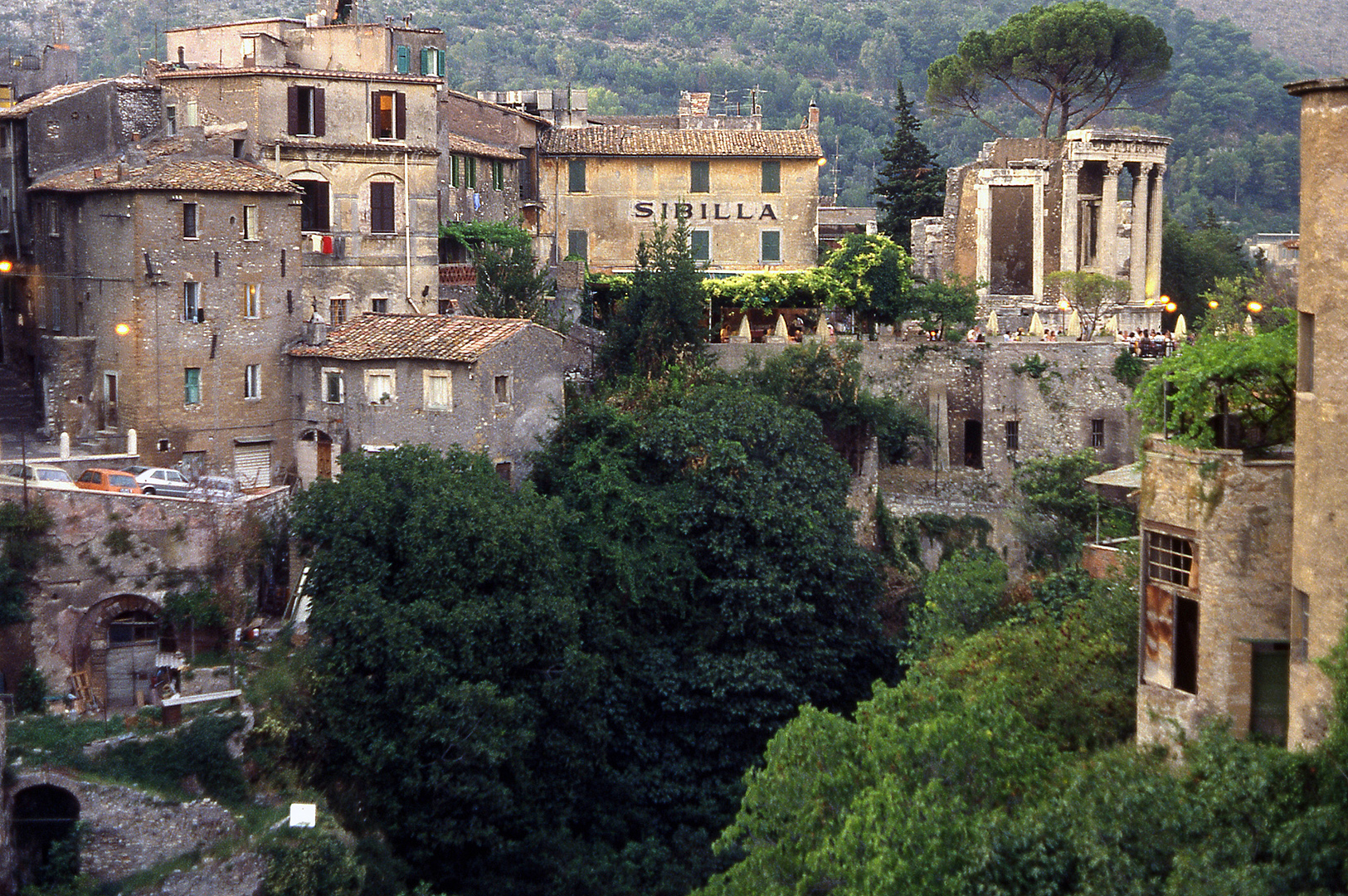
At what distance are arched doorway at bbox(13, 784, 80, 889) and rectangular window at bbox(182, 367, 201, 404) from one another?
42.9 feet

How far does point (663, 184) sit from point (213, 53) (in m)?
17.0

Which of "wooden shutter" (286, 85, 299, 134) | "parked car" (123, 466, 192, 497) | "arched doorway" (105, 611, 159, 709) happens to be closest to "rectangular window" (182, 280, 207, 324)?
"parked car" (123, 466, 192, 497)

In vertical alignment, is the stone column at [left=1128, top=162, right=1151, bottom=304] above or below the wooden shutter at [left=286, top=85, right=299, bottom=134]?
below

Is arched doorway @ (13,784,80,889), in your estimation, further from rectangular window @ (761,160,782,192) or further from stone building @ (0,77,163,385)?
rectangular window @ (761,160,782,192)

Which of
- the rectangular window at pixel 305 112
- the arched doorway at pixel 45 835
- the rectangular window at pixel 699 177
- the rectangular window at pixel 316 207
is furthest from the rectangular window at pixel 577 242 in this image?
the arched doorway at pixel 45 835

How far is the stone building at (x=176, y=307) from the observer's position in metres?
41.2

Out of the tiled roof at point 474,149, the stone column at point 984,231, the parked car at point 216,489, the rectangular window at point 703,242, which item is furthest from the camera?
the stone column at point 984,231

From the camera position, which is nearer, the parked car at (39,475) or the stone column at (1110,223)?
the parked car at (39,475)

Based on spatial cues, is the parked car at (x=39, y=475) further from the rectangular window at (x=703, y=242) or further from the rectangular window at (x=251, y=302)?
the rectangular window at (x=703, y=242)

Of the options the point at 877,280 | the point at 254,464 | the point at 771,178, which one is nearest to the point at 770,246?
the point at 771,178

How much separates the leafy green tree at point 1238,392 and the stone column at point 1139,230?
40395 millimetres

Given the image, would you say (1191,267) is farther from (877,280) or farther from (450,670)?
(450,670)

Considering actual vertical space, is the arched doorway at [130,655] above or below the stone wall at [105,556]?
below

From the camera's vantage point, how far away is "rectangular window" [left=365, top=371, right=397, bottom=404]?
138ft
